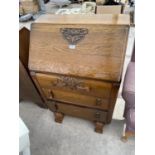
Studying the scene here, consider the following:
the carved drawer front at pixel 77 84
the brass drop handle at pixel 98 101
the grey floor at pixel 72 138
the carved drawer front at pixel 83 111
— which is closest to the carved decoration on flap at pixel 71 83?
the carved drawer front at pixel 77 84

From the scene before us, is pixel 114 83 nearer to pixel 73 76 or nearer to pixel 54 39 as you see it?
pixel 73 76

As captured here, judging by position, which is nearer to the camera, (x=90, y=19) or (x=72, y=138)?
(x=90, y=19)

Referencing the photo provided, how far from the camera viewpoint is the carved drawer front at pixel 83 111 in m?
1.28

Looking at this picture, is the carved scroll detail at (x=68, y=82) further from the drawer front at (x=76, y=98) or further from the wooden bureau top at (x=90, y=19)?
the wooden bureau top at (x=90, y=19)

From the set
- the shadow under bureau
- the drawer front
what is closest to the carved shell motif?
the shadow under bureau

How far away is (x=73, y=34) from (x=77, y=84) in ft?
0.98

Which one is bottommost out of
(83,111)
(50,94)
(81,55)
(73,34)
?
(83,111)

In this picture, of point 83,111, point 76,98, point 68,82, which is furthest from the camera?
point 83,111

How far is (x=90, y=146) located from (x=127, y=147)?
0.29 metres

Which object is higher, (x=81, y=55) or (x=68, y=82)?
(x=81, y=55)

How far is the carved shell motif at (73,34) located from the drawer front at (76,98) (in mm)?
367

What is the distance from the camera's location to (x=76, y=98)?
121 cm

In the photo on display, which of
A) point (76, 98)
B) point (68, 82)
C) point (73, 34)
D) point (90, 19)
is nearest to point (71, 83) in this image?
point (68, 82)

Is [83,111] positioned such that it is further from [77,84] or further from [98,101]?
[77,84]
